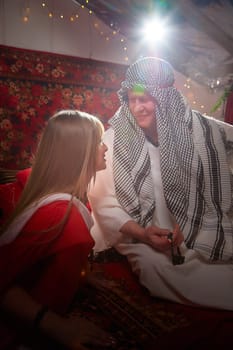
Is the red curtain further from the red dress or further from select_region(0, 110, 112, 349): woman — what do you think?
the red dress

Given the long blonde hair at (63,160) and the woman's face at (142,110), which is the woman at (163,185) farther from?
the long blonde hair at (63,160)

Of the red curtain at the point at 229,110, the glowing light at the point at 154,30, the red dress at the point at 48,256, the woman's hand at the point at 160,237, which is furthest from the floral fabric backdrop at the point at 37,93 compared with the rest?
the red curtain at the point at 229,110

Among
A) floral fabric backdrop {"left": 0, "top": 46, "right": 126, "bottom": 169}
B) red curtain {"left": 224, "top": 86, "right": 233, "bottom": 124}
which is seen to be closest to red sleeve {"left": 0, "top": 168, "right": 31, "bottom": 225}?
floral fabric backdrop {"left": 0, "top": 46, "right": 126, "bottom": 169}

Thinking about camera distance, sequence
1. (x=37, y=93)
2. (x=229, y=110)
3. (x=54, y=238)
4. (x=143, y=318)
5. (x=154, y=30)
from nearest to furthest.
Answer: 1. (x=54, y=238)
2. (x=143, y=318)
3. (x=37, y=93)
4. (x=154, y=30)
5. (x=229, y=110)

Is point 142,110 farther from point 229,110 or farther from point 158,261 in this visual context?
point 229,110

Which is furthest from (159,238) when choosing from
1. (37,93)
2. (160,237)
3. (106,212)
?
(37,93)

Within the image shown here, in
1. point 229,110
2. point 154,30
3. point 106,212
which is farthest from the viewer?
point 229,110

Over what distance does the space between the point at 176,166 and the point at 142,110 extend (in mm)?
255

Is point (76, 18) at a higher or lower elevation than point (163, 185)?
higher

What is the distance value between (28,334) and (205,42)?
1927 mm

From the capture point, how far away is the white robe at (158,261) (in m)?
1.21

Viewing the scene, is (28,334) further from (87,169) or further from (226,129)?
(226,129)

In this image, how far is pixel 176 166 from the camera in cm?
142

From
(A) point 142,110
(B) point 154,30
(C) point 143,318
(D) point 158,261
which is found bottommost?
(C) point 143,318
